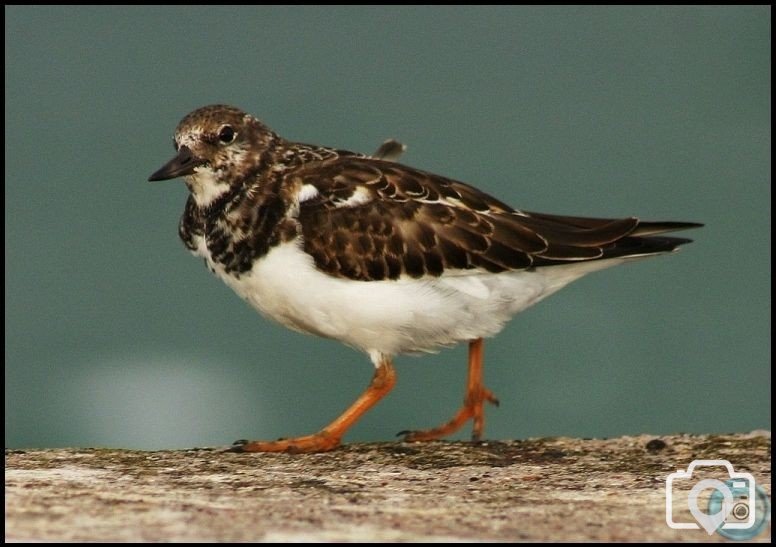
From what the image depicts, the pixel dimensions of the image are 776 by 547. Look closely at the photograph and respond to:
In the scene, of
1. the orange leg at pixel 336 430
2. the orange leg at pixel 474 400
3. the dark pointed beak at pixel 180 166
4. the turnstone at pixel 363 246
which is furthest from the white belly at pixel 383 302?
the dark pointed beak at pixel 180 166

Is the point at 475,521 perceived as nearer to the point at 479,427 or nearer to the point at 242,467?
the point at 242,467

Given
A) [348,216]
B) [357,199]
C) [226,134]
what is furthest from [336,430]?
[226,134]

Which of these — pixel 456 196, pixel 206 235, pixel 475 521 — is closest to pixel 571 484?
pixel 475 521

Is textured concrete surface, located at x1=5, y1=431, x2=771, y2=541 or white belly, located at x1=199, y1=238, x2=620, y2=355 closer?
textured concrete surface, located at x1=5, y1=431, x2=771, y2=541

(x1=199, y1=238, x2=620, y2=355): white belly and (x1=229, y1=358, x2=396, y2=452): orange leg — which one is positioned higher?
(x1=199, y1=238, x2=620, y2=355): white belly

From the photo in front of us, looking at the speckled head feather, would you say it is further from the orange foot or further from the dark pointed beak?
the orange foot

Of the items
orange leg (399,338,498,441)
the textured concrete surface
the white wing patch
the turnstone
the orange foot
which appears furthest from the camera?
orange leg (399,338,498,441)

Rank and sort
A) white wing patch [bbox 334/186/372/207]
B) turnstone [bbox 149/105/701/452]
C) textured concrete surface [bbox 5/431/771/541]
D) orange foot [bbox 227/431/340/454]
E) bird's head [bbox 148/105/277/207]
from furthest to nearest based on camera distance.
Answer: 1. bird's head [bbox 148/105/277/207]
2. white wing patch [bbox 334/186/372/207]
3. turnstone [bbox 149/105/701/452]
4. orange foot [bbox 227/431/340/454]
5. textured concrete surface [bbox 5/431/771/541]

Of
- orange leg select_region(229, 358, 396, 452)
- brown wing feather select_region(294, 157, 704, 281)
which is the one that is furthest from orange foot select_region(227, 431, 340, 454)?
brown wing feather select_region(294, 157, 704, 281)
